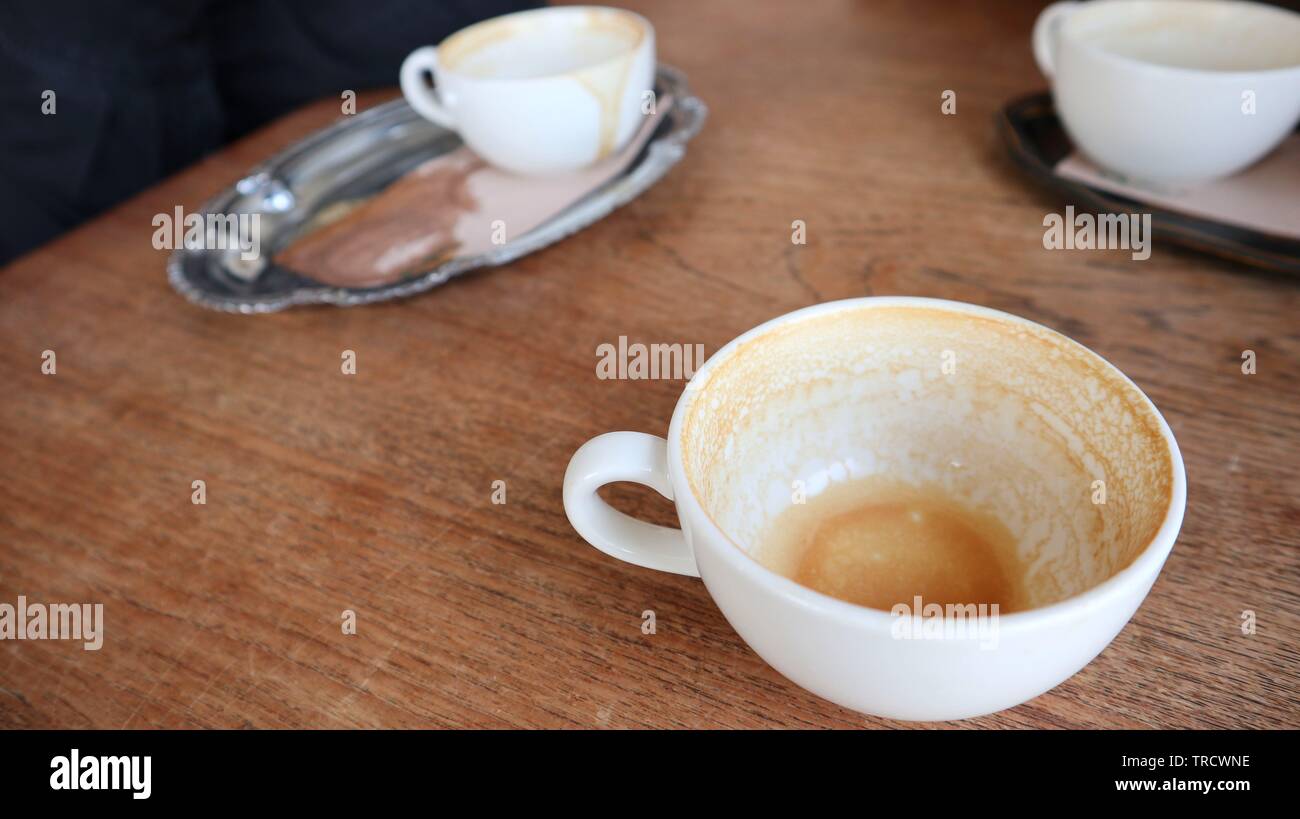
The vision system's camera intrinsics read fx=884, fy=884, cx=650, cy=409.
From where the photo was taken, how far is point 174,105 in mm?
962

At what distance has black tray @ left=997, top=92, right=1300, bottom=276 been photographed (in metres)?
0.58

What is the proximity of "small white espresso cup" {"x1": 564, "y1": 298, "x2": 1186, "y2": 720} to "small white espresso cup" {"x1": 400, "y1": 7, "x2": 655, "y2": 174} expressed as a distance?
35 centimetres

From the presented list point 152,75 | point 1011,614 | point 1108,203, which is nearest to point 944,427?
point 1011,614

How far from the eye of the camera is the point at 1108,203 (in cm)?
64

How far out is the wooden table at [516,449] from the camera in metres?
0.39

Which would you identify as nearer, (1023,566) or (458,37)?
(1023,566)

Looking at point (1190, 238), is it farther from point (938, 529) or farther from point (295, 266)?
point (295, 266)

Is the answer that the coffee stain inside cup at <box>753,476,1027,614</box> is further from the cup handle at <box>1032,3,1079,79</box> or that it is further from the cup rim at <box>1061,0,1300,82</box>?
the cup handle at <box>1032,3,1079,79</box>

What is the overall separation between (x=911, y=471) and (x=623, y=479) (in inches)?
7.0

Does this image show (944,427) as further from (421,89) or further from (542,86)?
(421,89)

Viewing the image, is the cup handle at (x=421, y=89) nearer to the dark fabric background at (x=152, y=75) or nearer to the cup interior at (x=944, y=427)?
the dark fabric background at (x=152, y=75)

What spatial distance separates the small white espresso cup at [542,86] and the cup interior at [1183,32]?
36 centimetres
